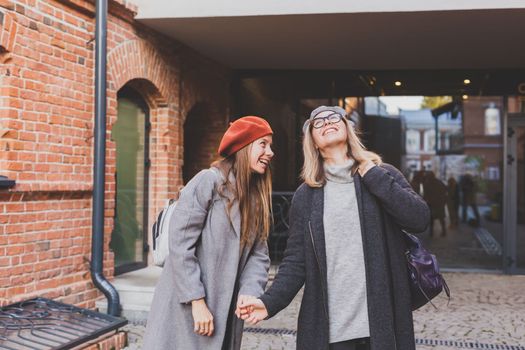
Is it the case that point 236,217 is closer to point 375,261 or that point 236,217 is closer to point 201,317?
point 201,317

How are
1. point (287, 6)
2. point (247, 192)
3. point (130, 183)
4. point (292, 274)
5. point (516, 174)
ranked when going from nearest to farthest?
point (292, 274) < point (247, 192) < point (287, 6) < point (130, 183) < point (516, 174)

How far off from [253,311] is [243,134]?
0.82 metres

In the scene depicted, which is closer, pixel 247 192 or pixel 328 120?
pixel 328 120

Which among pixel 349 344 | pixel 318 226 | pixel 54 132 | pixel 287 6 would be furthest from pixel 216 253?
pixel 287 6

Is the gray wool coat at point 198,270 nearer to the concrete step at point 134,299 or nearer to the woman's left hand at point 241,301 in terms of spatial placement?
the woman's left hand at point 241,301

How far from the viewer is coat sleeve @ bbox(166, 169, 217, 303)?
2521mm

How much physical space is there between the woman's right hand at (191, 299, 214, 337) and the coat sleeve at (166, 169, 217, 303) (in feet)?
0.14

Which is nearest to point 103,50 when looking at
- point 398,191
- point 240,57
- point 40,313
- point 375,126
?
point 40,313

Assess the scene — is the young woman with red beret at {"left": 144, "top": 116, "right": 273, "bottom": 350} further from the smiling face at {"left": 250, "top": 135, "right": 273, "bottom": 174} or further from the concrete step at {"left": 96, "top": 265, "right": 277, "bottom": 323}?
the concrete step at {"left": 96, "top": 265, "right": 277, "bottom": 323}

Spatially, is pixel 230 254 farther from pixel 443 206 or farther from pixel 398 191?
pixel 443 206

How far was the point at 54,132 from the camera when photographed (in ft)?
17.1

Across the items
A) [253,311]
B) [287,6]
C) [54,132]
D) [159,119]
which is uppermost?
[287,6]

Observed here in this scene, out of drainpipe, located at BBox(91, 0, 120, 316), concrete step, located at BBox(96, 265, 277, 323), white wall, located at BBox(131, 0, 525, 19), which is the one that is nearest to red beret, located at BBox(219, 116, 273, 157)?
drainpipe, located at BBox(91, 0, 120, 316)

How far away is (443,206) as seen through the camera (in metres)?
9.41
